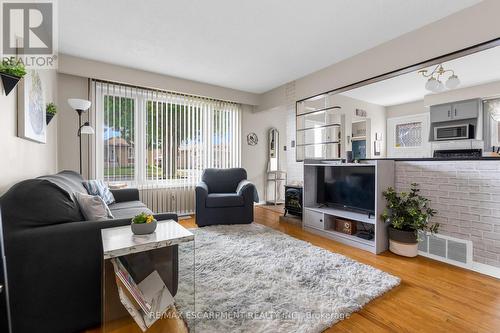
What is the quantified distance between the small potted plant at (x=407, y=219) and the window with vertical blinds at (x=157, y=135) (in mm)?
3200

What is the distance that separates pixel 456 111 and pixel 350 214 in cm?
343

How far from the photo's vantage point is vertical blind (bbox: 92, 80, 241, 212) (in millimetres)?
3729

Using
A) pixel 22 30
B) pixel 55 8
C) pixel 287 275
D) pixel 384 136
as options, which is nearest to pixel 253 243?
pixel 287 275

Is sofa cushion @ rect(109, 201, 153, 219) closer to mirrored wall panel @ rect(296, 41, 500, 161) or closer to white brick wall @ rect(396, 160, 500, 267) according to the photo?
mirrored wall panel @ rect(296, 41, 500, 161)

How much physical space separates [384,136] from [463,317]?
4779 mm

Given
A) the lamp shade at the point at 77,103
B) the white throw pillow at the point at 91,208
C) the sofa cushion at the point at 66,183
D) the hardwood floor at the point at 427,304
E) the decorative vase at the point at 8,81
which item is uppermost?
the lamp shade at the point at 77,103

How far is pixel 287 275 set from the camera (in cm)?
204

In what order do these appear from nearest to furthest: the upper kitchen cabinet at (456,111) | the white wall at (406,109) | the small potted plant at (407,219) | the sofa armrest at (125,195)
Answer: the small potted plant at (407,219), the sofa armrest at (125,195), the upper kitchen cabinet at (456,111), the white wall at (406,109)

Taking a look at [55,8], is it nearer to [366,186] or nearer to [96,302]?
[96,302]

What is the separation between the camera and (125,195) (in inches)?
126

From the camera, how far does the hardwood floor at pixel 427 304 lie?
144 cm

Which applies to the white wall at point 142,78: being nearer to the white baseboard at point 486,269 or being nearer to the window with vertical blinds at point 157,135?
the window with vertical blinds at point 157,135

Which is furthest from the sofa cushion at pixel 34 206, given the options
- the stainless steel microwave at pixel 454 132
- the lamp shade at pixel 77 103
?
the stainless steel microwave at pixel 454 132

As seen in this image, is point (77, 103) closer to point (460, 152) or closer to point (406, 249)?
point (406, 249)
